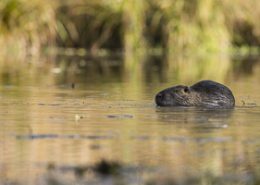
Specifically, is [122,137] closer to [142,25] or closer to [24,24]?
[24,24]

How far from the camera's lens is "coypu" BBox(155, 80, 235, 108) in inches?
525

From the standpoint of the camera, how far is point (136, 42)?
118 ft

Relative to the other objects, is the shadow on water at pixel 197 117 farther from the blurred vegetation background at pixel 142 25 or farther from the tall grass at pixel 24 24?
the blurred vegetation background at pixel 142 25

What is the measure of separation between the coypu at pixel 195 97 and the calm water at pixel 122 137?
22 centimetres

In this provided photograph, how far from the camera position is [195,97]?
13484mm

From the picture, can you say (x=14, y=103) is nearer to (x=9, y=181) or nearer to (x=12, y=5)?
(x=9, y=181)

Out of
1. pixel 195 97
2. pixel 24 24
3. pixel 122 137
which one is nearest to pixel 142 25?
pixel 24 24

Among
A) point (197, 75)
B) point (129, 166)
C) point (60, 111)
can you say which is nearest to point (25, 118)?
point (60, 111)

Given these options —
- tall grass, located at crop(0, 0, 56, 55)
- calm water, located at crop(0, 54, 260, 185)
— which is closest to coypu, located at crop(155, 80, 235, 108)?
calm water, located at crop(0, 54, 260, 185)

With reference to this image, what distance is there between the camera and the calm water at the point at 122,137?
24.3 feet

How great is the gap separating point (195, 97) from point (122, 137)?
160 inches

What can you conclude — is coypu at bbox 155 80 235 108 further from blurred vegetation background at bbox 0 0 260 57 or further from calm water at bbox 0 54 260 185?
blurred vegetation background at bbox 0 0 260 57

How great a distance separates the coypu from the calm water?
218mm

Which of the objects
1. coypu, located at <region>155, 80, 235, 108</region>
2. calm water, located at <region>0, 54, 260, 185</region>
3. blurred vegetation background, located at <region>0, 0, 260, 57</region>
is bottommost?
calm water, located at <region>0, 54, 260, 185</region>
